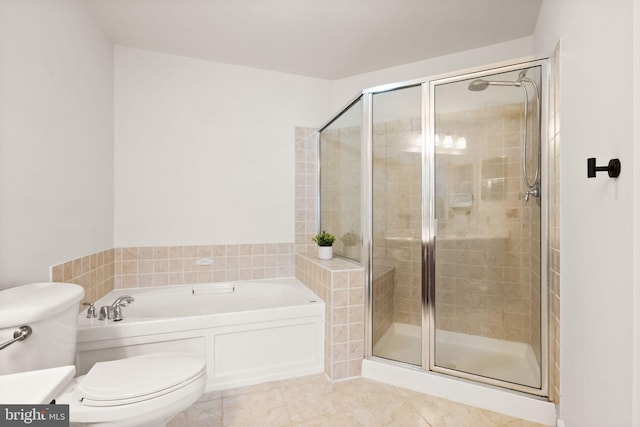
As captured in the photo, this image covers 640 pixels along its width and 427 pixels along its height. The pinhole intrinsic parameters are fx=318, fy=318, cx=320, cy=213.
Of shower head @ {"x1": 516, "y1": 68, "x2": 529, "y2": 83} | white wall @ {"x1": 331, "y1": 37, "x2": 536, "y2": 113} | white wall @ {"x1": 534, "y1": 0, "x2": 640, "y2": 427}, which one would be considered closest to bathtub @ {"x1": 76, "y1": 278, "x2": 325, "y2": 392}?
white wall @ {"x1": 534, "y1": 0, "x2": 640, "y2": 427}

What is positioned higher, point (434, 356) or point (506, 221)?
point (506, 221)

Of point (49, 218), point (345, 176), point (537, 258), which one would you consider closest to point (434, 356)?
point (537, 258)

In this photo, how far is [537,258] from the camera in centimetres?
180

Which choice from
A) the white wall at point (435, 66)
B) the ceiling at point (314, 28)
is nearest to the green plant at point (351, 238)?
the white wall at point (435, 66)

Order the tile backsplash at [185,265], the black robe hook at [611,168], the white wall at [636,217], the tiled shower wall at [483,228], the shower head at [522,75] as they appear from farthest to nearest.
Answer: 1. the tile backsplash at [185,265]
2. the tiled shower wall at [483,228]
3. the shower head at [522,75]
4. the black robe hook at [611,168]
5. the white wall at [636,217]

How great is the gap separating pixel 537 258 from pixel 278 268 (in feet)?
6.77

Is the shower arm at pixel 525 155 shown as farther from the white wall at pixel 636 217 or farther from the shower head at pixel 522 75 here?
the white wall at pixel 636 217

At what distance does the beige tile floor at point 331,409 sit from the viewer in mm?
1707

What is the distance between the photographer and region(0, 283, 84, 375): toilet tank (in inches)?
44.8

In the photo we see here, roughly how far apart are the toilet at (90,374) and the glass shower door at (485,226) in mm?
1519

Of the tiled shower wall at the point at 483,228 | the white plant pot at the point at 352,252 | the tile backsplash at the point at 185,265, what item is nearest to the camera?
the tiled shower wall at the point at 483,228

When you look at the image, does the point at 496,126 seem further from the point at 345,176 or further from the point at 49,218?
the point at 49,218

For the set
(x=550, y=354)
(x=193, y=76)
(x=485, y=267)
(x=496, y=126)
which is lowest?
(x=550, y=354)

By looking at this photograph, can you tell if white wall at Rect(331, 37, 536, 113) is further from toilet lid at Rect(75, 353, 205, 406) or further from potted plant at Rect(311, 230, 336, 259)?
toilet lid at Rect(75, 353, 205, 406)
